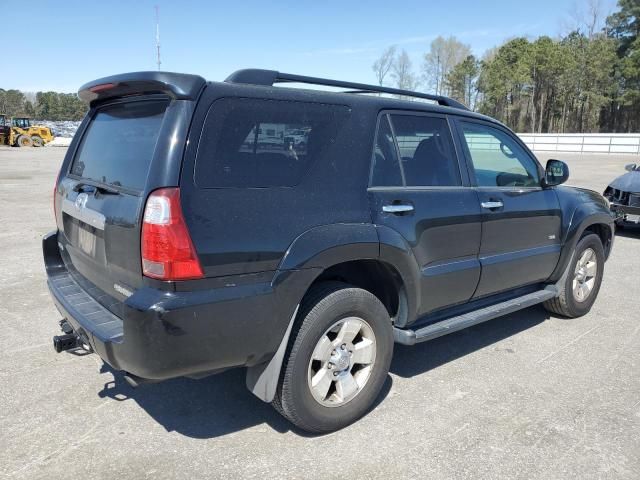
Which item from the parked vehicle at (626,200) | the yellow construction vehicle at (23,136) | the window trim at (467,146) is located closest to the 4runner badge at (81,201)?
the window trim at (467,146)

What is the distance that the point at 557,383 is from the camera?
3.76m

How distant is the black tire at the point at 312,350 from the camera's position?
286 centimetres

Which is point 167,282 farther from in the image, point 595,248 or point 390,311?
point 595,248

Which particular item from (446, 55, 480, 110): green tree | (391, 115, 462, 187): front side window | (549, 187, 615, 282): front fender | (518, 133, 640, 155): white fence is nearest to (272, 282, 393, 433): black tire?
(391, 115, 462, 187): front side window

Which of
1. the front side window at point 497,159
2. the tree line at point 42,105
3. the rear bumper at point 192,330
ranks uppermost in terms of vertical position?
the tree line at point 42,105

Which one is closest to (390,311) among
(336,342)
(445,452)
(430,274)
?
(430,274)

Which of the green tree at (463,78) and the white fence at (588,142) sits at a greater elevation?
the green tree at (463,78)

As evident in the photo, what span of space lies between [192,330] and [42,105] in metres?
133

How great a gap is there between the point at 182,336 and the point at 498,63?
74.8 m

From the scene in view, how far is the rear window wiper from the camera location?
2.85 m

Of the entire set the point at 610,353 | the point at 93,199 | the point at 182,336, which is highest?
the point at 93,199

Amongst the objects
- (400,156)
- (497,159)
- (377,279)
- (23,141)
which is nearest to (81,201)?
(377,279)

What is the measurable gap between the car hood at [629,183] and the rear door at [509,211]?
538cm

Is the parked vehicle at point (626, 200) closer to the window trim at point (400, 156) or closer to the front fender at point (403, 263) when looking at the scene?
the window trim at point (400, 156)
